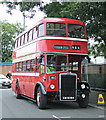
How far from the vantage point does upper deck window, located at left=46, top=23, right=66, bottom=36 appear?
1269cm

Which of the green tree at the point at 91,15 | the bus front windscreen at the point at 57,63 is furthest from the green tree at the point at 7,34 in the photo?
the bus front windscreen at the point at 57,63

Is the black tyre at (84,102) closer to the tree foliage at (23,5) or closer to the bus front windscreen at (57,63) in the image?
the bus front windscreen at (57,63)

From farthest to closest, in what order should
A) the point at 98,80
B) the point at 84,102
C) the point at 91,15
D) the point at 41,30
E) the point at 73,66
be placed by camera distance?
the point at 98,80 → the point at 91,15 → the point at 73,66 → the point at 41,30 → the point at 84,102

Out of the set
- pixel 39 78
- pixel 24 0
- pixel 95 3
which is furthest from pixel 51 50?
pixel 24 0

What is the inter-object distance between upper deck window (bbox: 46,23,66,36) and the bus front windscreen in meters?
1.16

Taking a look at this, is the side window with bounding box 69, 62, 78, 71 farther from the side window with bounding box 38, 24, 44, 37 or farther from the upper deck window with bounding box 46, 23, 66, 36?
the side window with bounding box 38, 24, 44, 37

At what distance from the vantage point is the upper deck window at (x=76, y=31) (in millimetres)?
12992

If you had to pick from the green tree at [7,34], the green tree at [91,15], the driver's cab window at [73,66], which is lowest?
the driver's cab window at [73,66]

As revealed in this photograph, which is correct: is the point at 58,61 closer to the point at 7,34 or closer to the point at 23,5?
the point at 23,5

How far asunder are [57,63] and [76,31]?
2.02 metres

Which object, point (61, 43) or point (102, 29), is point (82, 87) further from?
point (102, 29)

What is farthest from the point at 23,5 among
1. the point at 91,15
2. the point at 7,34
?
the point at 7,34

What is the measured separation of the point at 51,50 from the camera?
12.3m

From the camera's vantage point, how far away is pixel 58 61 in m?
12.4
